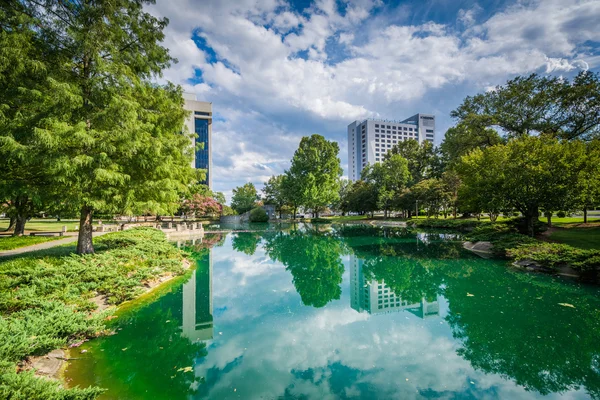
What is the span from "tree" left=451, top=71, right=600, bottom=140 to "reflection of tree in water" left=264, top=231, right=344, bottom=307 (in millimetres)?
18669

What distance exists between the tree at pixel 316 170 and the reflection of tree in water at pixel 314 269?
23.3 metres

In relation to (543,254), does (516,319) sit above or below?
below

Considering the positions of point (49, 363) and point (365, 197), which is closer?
point (49, 363)

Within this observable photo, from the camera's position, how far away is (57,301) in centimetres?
637

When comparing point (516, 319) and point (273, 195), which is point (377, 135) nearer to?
point (273, 195)

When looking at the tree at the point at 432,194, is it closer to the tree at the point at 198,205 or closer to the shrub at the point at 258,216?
the shrub at the point at 258,216

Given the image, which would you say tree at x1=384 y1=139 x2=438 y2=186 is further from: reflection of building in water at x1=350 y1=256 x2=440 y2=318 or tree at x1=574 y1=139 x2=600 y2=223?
reflection of building in water at x1=350 y1=256 x2=440 y2=318

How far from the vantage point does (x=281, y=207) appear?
208 feet

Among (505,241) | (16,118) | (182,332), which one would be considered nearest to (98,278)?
(182,332)

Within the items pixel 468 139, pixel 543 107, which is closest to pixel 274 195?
pixel 468 139

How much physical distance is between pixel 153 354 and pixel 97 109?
9237 mm

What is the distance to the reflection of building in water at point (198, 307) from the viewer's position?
6.43 metres

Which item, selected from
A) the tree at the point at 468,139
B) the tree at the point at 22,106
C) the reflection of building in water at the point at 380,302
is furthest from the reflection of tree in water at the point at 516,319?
the tree at the point at 468,139

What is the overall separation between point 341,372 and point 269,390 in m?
1.32
